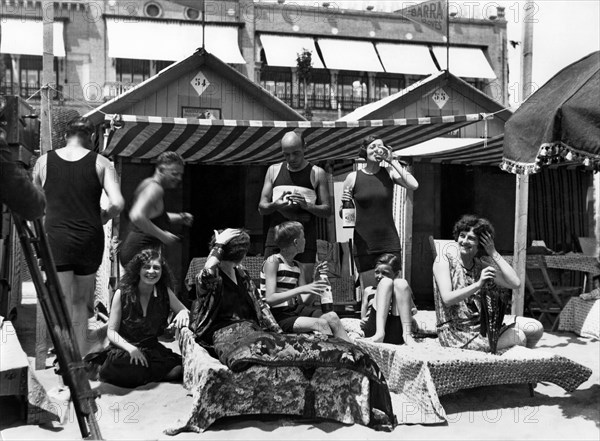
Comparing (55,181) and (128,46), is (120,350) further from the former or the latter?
(128,46)

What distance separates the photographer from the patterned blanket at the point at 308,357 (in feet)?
12.4

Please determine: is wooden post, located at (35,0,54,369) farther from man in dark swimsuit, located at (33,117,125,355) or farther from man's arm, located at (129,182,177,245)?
man's arm, located at (129,182,177,245)

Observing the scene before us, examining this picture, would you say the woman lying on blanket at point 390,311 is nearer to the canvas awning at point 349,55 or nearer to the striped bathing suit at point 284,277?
the striped bathing suit at point 284,277

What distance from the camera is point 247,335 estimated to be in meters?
3.96

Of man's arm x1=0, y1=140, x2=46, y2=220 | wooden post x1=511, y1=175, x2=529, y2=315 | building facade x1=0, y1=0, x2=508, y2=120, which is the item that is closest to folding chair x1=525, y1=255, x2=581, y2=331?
wooden post x1=511, y1=175, x2=529, y2=315

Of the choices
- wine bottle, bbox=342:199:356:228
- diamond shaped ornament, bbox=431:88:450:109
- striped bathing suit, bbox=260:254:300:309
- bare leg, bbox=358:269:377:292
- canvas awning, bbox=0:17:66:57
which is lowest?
bare leg, bbox=358:269:377:292

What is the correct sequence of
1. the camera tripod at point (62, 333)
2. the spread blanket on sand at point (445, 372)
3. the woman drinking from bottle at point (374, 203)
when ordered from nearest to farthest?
the camera tripod at point (62, 333)
the spread blanket on sand at point (445, 372)
the woman drinking from bottle at point (374, 203)

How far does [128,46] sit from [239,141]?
22836 millimetres

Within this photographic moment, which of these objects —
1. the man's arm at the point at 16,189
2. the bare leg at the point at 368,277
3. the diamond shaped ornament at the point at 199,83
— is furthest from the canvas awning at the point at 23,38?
the man's arm at the point at 16,189

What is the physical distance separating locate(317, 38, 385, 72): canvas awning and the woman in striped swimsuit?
2687 centimetres

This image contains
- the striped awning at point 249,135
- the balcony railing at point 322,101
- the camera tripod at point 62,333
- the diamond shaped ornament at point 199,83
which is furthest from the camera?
the balcony railing at point 322,101

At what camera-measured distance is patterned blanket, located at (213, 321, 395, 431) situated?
3779 mm

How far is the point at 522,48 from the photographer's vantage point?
686cm

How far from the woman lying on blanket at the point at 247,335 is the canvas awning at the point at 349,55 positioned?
2716 cm
